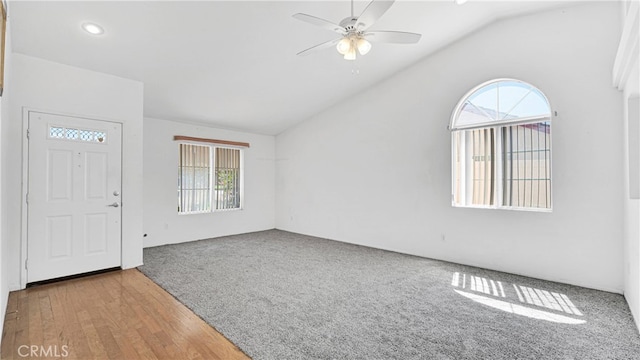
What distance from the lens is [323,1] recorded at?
10.2 ft

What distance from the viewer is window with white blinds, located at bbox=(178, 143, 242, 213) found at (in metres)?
5.75

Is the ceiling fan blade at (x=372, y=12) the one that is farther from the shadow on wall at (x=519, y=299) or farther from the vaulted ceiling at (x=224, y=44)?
the shadow on wall at (x=519, y=299)

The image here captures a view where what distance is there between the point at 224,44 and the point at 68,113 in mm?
2102

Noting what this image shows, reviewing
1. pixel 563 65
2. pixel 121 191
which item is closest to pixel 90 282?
pixel 121 191

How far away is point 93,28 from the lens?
2926 mm

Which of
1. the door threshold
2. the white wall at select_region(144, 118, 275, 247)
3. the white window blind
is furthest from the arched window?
the door threshold

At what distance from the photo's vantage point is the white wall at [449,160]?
10.8 ft

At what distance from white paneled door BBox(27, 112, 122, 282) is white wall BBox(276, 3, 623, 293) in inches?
146

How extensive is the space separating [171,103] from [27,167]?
6.90 feet

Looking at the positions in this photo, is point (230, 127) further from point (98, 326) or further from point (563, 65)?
point (563, 65)

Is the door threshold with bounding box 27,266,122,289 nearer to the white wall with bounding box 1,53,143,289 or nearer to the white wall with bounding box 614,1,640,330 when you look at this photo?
the white wall with bounding box 1,53,143,289

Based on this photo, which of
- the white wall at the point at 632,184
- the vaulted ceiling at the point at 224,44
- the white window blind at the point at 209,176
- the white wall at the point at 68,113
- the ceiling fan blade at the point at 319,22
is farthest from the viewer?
the white window blind at the point at 209,176

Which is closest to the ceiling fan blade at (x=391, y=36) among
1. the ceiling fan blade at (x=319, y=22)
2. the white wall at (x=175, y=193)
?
the ceiling fan blade at (x=319, y=22)

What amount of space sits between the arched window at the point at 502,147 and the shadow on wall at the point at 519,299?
1.15 m
